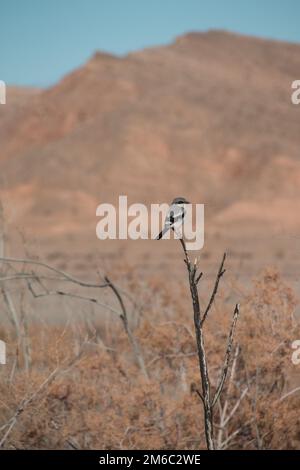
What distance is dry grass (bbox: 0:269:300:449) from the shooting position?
6910 mm

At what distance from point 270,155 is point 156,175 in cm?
681

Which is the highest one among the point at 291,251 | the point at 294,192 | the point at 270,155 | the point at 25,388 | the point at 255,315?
the point at 270,155

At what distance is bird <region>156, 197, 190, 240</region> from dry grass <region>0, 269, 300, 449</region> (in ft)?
7.13

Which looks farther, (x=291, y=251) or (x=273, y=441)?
(x=291, y=251)

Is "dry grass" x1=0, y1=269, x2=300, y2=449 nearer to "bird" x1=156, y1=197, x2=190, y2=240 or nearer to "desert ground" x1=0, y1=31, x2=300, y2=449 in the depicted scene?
"desert ground" x1=0, y1=31, x2=300, y2=449

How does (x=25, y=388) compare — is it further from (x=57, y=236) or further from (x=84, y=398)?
(x=57, y=236)

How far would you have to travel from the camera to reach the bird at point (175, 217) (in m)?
4.94

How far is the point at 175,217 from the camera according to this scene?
5.01 metres

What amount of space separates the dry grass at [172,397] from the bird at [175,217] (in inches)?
85.6
